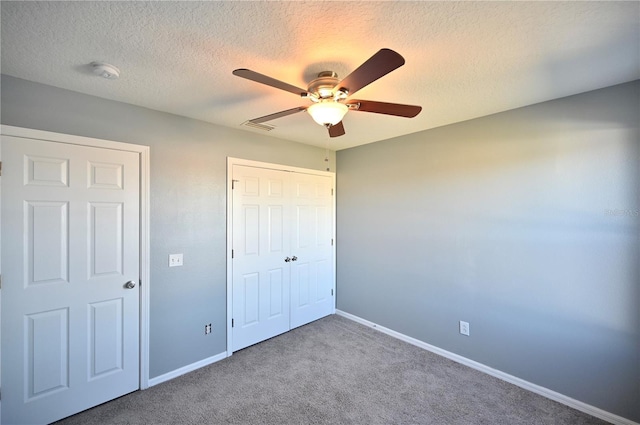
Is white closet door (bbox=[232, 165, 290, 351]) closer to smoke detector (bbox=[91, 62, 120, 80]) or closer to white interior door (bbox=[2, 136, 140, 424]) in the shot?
white interior door (bbox=[2, 136, 140, 424])

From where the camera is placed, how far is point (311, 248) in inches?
147

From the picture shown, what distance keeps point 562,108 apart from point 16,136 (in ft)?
13.1

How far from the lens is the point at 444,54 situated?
1.58 meters

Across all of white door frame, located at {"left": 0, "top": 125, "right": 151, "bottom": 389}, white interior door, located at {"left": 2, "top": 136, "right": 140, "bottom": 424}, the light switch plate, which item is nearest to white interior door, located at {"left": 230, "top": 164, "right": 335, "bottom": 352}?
the light switch plate

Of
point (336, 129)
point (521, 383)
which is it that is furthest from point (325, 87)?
point (521, 383)

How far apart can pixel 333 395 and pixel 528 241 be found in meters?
2.13

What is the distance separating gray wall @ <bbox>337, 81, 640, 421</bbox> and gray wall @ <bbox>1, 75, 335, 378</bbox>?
1.94 m

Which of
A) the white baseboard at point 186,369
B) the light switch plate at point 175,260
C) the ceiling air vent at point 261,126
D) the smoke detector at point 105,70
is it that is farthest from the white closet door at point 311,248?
the smoke detector at point 105,70

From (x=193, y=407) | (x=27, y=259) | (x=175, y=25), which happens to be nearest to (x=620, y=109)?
(x=175, y=25)

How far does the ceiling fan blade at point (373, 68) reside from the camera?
1123 mm

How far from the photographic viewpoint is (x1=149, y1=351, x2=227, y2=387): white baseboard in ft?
7.97

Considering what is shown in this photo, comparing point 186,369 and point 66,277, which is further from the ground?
point 66,277

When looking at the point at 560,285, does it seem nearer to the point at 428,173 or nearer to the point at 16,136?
the point at 428,173

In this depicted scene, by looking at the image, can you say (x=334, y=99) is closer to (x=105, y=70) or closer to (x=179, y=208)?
(x=105, y=70)
